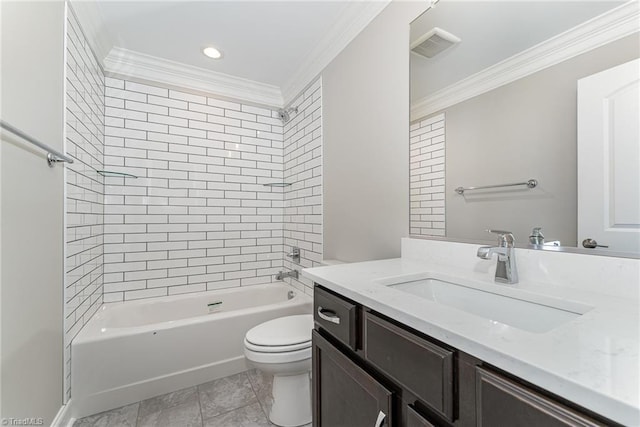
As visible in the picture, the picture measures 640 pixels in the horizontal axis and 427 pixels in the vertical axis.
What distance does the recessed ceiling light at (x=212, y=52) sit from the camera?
214 centimetres

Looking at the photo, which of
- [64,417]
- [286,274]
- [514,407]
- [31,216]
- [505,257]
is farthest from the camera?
[286,274]

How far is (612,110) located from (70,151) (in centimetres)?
244

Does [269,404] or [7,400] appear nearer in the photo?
[7,400]

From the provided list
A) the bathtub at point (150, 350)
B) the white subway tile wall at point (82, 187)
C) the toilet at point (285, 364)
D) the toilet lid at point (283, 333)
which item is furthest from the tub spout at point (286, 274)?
the white subway tile wall at point (82, 187)

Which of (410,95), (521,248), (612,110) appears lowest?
(521,248)

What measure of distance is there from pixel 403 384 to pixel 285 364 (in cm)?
93

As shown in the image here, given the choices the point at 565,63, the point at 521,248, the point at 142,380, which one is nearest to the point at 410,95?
the point at 565,63

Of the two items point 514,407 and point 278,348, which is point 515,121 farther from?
point 278,348

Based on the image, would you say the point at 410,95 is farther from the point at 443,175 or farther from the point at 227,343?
the point at 227,343

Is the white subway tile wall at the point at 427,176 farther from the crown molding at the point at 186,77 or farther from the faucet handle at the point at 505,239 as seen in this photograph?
the crown molding at the point at 186,77

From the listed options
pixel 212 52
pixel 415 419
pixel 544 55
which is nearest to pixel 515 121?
pixel 544 55

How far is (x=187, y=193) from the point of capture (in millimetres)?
2525

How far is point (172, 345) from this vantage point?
1.83 meters

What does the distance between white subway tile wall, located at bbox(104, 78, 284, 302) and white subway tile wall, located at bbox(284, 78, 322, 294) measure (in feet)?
0.56
